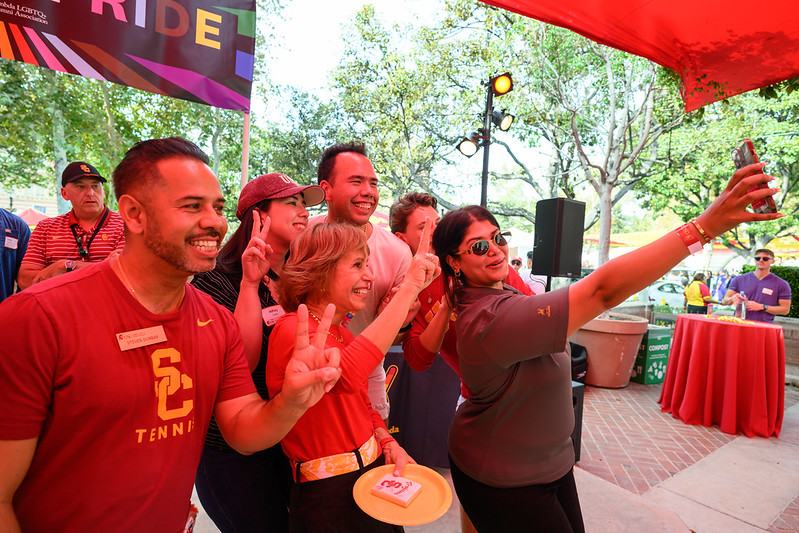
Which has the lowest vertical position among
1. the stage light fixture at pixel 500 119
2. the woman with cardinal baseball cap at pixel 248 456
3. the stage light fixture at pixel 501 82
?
the woman with cardinal baseball cap at pixel 248 456

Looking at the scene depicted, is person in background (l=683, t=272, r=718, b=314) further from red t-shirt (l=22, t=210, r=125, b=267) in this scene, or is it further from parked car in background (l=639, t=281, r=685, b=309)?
red t-shirt (l=22, t=210, r=125, b=267)

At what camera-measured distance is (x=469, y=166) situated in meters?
17.7

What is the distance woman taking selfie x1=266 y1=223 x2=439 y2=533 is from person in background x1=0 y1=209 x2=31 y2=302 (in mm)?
3614

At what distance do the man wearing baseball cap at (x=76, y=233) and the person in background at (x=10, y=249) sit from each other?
460 mm

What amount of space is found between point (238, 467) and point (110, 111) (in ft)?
39.0

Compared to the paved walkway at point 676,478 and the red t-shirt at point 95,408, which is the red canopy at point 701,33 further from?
the paved walkway at point 676,478

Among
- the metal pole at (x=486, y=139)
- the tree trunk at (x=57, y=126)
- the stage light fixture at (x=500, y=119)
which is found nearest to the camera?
the metal pole at (x=486, y=139)

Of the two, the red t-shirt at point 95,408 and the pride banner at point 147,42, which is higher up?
the pride banner at point 147,42

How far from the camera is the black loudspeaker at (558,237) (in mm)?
5590

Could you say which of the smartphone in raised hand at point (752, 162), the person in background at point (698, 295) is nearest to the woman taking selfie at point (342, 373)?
the smartphone in raised hand at point (752, 162)

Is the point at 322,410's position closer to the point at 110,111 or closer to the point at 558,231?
the point at 558,231

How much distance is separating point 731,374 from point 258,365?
218 inches

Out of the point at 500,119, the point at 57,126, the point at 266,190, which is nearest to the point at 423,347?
the point at 266,190

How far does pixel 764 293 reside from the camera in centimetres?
669
